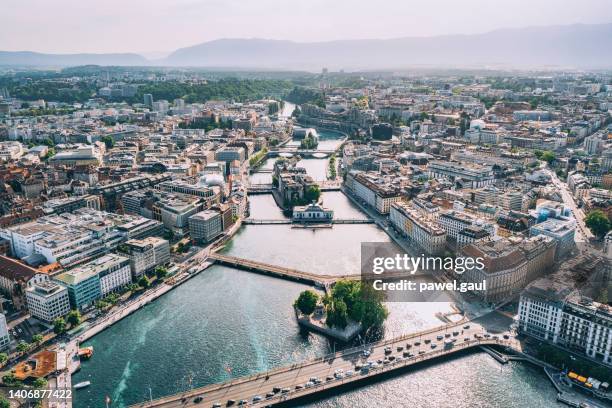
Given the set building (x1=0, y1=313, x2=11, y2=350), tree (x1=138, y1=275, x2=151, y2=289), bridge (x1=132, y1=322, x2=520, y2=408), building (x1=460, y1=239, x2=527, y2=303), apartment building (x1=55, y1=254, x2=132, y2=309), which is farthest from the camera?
tree (x1=138, y1=275, x2=151, y2=289)

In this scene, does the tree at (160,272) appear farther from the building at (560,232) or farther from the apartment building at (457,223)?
the building at (560,232)

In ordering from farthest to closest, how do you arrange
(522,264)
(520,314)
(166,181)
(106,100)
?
(106,100) < (166,181) < (522,264) < (520,314)

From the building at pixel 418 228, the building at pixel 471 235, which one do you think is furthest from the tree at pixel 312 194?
the building at pixel 471 235

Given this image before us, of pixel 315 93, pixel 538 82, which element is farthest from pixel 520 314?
pixel 538 82

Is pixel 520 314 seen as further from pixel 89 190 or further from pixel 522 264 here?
pixel 89 190

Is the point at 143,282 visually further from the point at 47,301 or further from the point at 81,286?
the point at 47,301

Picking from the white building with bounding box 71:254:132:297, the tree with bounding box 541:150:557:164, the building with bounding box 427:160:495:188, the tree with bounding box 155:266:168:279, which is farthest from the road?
the white building with bounding box 71:254:132:297

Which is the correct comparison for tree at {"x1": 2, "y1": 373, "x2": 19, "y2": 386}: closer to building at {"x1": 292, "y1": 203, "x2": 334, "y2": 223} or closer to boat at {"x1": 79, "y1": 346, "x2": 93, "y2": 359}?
boat at {"x1": 79, "y1": 346, "x2": 93, "y2": 359}
